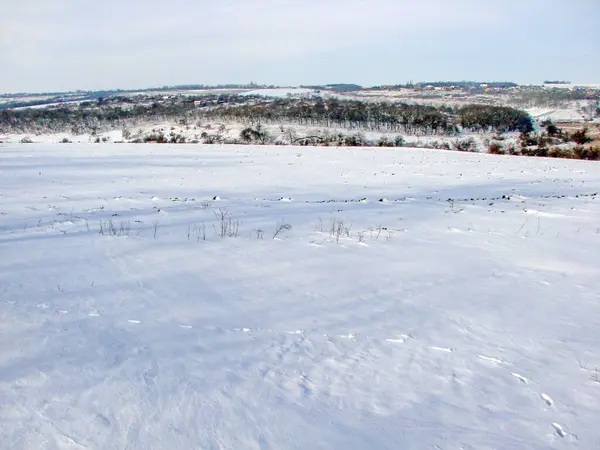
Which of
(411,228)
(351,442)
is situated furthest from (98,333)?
(411,228)

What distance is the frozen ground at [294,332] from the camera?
3.21 meters

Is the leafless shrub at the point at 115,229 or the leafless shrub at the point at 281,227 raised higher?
the leafless shrub at the point at 115,229

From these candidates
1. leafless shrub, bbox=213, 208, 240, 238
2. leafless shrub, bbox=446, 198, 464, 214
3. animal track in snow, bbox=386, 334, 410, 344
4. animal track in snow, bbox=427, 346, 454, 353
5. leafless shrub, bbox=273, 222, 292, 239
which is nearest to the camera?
animal track in snow, bbox=427, 346, 454, 353

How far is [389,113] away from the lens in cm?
11469

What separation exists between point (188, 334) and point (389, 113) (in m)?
118

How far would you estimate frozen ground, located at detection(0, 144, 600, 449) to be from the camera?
10.5ft

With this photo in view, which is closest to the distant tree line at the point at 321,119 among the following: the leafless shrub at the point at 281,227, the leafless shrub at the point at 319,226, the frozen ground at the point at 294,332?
the leafless shrub at the point at 319,226

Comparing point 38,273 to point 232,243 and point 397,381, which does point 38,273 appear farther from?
point 397,381

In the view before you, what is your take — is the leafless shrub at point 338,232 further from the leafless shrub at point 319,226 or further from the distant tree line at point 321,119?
the distant tree line at point 321,119

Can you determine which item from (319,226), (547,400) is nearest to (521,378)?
(547,400)

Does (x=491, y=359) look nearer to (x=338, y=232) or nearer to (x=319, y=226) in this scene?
(x=338, y=232)

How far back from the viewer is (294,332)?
4.68 m

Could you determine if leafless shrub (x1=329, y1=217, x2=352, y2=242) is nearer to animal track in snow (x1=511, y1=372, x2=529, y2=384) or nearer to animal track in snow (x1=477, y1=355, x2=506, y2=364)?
Answer: animal track in snow (x1=477, y1=355, x2=506, y2=364)

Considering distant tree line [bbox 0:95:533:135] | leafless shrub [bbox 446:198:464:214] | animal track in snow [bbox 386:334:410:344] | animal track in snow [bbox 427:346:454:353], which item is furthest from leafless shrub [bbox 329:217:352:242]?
distant tree line [bbox 0:95:533:135]
